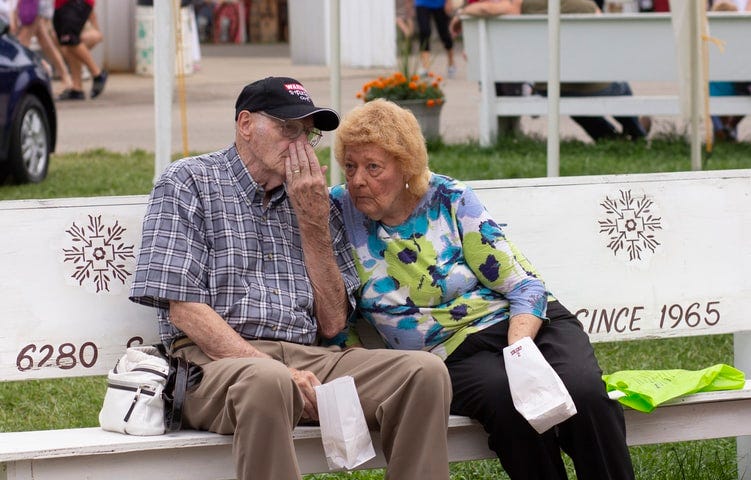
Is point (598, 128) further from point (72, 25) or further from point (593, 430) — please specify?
point (593, 430)

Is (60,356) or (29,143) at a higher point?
(29,143)

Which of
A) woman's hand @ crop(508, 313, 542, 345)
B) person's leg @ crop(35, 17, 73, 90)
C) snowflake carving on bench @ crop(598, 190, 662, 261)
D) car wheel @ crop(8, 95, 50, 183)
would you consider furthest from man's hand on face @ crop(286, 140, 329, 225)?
person's leg @ crop(35, 17, 73, 90)

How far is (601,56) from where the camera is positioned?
34.8ft

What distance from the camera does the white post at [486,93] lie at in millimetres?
10672

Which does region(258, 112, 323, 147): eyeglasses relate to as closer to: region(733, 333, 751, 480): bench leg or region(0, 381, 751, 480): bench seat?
region(0, 381, 751, 480): bench seat

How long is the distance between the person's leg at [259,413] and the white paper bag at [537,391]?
0.62 meters

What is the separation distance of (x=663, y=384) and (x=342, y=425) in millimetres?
1040

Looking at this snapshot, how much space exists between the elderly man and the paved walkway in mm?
7287

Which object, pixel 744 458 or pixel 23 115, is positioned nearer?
pixel 744 458

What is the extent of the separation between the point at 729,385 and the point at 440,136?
7.20 meters

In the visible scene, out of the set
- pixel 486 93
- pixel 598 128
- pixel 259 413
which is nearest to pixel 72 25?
pixel 486 93

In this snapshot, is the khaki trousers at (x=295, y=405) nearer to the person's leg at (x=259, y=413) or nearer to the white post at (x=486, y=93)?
the person's leg at (x=259, y=413)

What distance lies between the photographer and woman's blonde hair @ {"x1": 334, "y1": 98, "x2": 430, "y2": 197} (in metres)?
4.02

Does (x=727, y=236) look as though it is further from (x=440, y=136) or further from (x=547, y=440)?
(x=440, y=136)
